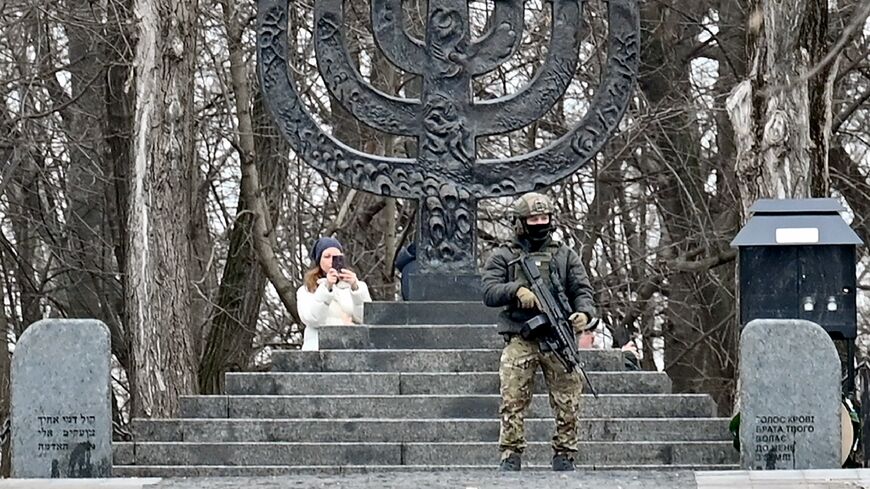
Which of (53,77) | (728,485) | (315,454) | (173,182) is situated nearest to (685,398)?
(315,454)

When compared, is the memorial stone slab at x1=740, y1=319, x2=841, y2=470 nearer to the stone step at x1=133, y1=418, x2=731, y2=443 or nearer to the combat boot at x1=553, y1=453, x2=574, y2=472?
the combat boot at x1=553, y1=453, x2=574, y2=472

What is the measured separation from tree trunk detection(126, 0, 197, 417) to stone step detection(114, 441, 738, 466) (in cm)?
506

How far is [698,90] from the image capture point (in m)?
26.0

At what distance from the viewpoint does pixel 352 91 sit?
1781 centimetres

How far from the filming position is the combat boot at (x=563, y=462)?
44.8 feet

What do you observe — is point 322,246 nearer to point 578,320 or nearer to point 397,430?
point 397,430

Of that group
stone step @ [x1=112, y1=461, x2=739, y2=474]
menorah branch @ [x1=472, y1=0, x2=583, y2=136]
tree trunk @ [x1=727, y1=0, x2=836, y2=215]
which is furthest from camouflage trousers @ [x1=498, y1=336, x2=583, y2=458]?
tree trunk @ [x1=727, y1=0, x2=836, y2=215]

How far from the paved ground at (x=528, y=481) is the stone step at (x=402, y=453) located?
185cm

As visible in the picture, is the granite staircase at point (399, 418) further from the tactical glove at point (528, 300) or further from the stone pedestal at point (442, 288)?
the tactical glove at point (528, 300)

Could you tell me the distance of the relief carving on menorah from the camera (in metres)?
17.7

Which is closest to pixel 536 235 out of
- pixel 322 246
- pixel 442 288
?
pixel 322 246

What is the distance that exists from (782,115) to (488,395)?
421 cm

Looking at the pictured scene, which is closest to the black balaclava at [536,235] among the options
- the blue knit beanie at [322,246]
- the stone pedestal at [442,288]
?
the blue knit beanie at [322,246]

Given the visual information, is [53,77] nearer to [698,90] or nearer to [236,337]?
[236,337]
